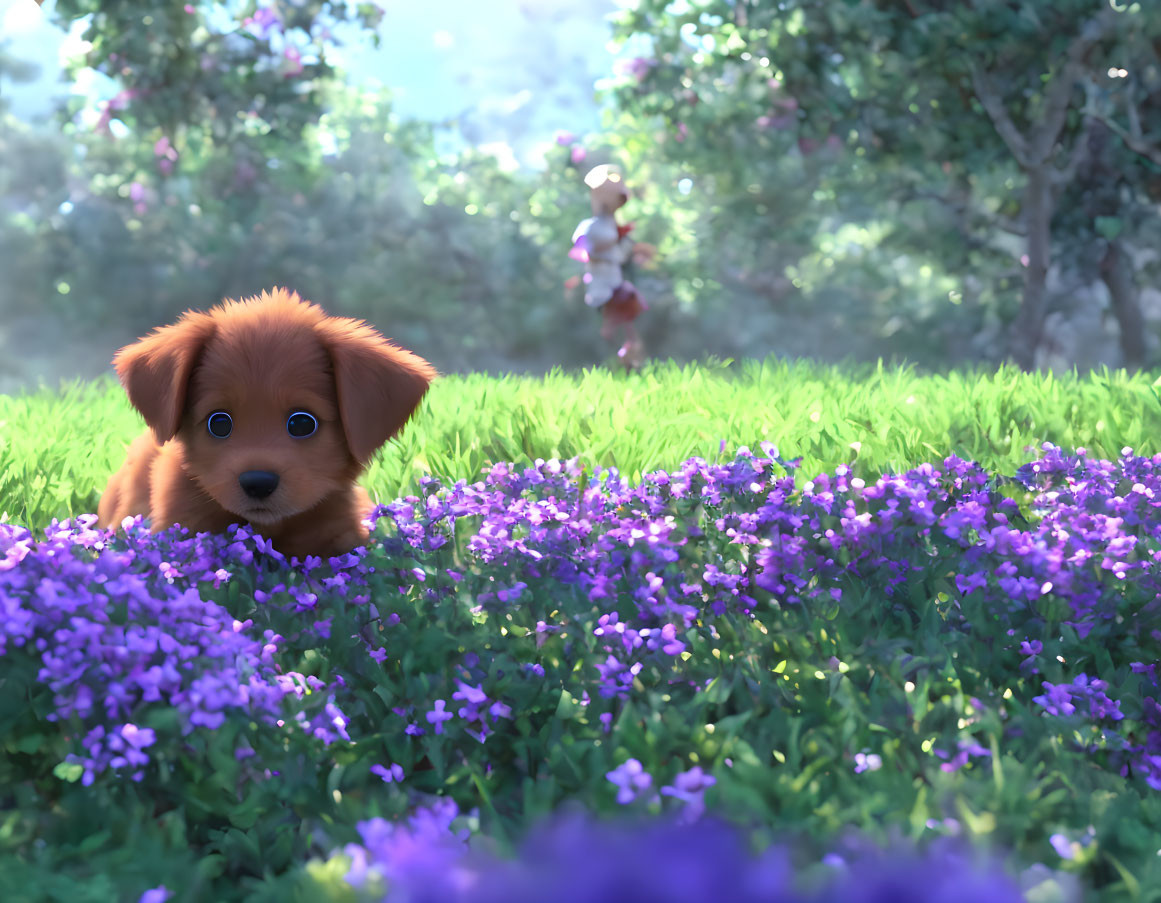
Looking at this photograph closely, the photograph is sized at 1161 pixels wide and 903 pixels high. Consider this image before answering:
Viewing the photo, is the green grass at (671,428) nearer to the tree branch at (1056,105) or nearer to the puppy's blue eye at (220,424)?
the puppy's blue eye at (220,424)

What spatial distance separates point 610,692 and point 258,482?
1.37m

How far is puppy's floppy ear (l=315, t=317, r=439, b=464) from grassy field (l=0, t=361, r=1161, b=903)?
40cm

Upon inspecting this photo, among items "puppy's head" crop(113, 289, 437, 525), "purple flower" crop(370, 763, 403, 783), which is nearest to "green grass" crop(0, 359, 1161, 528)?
"puppy's head" crop(113, 289, 437, 525)

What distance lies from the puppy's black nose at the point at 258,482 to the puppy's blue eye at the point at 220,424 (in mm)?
290

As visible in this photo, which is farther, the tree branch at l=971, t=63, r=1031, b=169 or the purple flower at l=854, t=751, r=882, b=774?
the tree branch at l=971, t=63, r=1031, b=169

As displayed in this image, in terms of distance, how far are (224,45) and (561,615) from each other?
12.5 m

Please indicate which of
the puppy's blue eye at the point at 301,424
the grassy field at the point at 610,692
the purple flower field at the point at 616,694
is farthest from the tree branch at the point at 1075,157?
the puppy's blue eye at the point at 301,424

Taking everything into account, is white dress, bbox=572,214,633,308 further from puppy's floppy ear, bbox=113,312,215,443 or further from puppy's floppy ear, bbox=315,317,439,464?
puppy's floppy ear, bbox=113,312,215,443

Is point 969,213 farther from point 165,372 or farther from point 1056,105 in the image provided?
point 165,372

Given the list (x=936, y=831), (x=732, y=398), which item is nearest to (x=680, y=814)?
(x=936, y=831)

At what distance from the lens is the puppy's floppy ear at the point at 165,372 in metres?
3.59

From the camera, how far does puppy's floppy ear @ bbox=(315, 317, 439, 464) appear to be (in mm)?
3650

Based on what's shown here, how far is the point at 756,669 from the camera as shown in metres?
2.91

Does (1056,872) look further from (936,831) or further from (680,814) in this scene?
(680,814)
